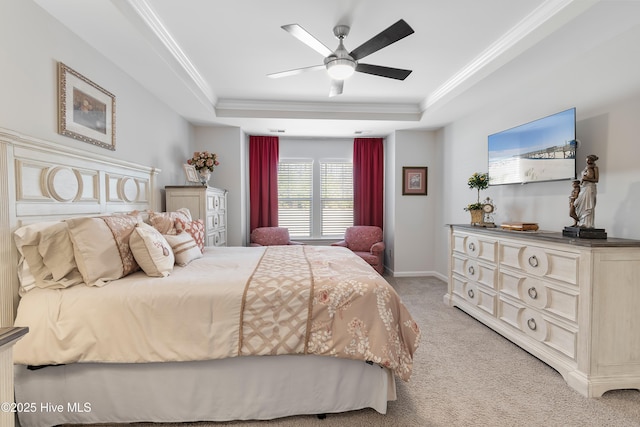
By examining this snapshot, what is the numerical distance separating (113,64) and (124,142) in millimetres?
691

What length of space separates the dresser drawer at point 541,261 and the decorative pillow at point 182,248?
2.89 m

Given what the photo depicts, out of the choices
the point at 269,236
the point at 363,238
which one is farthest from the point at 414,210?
the point at 269,236

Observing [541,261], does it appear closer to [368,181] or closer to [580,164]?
[580,164]

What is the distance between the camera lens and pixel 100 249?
178cm

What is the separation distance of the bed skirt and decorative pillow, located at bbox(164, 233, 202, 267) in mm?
819

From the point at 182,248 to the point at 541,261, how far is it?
2953 mm

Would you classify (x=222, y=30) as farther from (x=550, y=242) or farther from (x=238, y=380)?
(x=550, y=242)

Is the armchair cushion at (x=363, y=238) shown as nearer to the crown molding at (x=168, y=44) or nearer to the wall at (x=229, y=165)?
the wall at (x=229, y=165)

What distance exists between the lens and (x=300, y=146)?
5.66m

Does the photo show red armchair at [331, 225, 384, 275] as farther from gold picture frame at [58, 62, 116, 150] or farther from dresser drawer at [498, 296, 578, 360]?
gold picture frame at [58, 62, 116, 150]

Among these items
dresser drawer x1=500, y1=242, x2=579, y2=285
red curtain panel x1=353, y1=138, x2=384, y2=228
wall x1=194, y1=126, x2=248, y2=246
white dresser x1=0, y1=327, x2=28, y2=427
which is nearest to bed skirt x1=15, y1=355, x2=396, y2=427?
white dresser x1=0, y1=327, x2=28, y2=427

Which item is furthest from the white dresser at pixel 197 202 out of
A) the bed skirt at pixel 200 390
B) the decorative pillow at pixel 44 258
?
the bed skirt at pixel 200 390

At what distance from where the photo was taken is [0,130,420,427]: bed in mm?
1606

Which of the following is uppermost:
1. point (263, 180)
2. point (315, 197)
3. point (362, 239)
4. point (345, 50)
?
point (345, 50)
